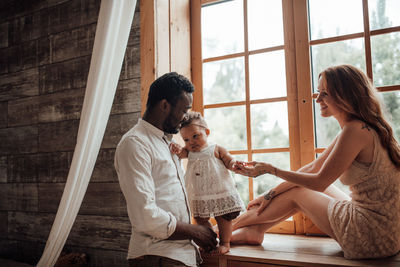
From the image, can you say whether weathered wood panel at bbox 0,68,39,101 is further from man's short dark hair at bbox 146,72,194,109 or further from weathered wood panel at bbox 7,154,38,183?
man's short dark hair at bbox 146,72,194,109

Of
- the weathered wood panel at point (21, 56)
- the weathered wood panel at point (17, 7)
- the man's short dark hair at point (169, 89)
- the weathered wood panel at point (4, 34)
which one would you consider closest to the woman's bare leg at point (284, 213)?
the man's short dark hair at point (169, 89)

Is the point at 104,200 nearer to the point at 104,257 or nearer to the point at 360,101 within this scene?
the point at 104,257

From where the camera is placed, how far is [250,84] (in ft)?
7.28

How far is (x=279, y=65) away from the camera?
7.06 ft

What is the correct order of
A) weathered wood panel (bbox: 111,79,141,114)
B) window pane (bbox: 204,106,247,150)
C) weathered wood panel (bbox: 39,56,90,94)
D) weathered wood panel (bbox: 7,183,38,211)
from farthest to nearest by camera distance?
weathered wood panel (bbox: 7,183,38,211)
weathered wood panel (bbox: 39,56,90,94)
window pane (bbox: 204,106,247,150)
weathered wood panel (bbox: 111,79,141,114)

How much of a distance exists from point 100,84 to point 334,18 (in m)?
1.49

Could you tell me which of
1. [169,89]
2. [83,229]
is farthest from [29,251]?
[169,89]

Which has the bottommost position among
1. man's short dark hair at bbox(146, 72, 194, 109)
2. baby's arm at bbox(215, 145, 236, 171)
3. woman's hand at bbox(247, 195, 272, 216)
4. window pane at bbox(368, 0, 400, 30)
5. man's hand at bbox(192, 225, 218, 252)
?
man's hand at bbox(192, 225, 218, 252)

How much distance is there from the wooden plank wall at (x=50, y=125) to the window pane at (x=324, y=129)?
1146 mm

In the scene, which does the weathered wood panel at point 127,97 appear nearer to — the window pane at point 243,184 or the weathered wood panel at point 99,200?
the weathered wood panel at point 99,200

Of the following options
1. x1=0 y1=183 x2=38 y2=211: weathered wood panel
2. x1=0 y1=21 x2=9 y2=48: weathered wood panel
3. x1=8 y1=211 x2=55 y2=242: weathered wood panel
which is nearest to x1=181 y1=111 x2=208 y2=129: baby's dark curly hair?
x1=8 y1=211 x2=55 y2=242: weathered wood panel

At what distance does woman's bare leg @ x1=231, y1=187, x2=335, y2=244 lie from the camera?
1.69m

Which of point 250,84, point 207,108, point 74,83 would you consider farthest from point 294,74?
point 74,83

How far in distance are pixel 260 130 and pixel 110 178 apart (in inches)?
41.7
